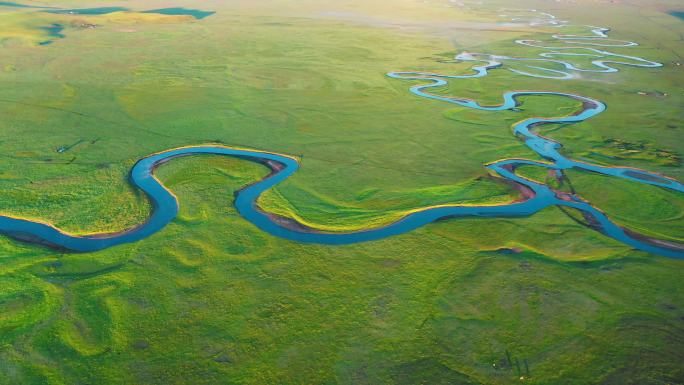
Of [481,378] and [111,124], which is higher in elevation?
[111,124]

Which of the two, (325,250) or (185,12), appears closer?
(325,250)

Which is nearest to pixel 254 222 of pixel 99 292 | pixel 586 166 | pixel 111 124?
pixel 99 292

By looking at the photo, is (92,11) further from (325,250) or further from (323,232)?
(325,250)

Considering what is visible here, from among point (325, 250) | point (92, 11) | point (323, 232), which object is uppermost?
Answer: point (92, 11)

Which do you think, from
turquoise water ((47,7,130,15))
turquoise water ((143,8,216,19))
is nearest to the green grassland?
turquoise water ((47,7,130,15))

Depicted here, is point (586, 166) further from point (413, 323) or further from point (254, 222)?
point (254, 222)

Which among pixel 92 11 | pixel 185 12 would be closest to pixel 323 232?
pixel 185 12
